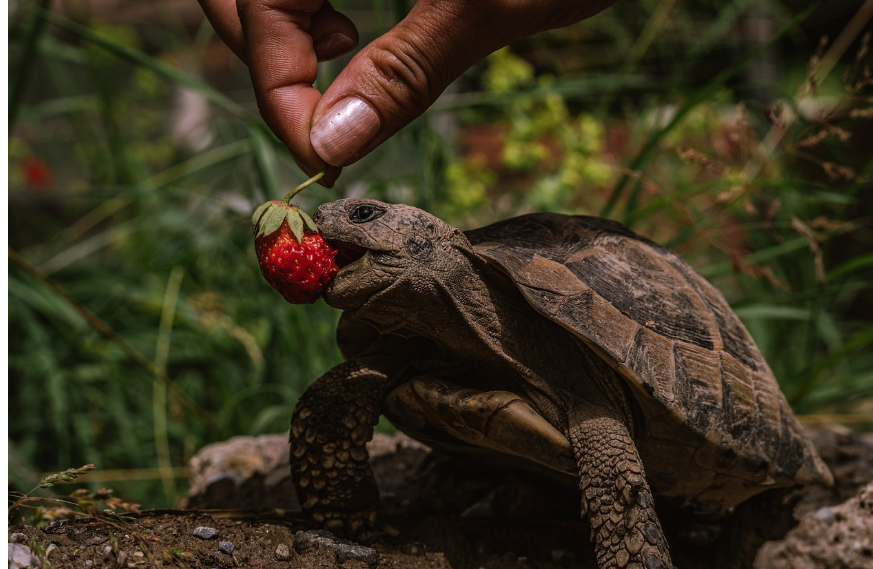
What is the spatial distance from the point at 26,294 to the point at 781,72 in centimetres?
531

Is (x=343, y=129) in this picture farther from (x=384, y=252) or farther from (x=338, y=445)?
(x=338, y=445)

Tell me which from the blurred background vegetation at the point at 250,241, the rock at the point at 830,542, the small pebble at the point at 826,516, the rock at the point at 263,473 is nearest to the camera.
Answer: the rock at the point at 830,542

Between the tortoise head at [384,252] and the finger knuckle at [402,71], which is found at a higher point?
the finger knuckle at [402,71]

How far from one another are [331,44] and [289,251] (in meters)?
0.52

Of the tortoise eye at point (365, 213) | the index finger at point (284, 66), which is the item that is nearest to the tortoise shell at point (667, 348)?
the tortoise eye at point (365, 213)

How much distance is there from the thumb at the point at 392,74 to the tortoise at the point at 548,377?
12cm

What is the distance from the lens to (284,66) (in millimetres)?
1420

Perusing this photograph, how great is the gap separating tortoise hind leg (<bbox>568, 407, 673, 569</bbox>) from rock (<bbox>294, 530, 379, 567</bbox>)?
41 cm

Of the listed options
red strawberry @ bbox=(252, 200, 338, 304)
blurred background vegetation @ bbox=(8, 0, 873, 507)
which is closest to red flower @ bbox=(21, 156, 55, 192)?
blurred background vegetation @ bbox=(8, 0, 873, 507)

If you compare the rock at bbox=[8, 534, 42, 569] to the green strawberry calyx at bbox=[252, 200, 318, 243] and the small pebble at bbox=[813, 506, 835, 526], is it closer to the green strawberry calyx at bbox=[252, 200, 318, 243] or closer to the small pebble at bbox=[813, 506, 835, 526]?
the green strawberry calyx at bbox=[252, 200, 318, 243]

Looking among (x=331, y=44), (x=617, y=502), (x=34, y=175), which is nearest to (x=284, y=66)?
(x=331, y=44)

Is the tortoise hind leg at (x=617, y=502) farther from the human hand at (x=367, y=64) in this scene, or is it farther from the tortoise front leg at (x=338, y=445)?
the human hand at (x=367, y=64)

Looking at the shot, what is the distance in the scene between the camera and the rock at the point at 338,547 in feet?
4.62

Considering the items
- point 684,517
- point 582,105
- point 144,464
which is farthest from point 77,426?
point 582,105
